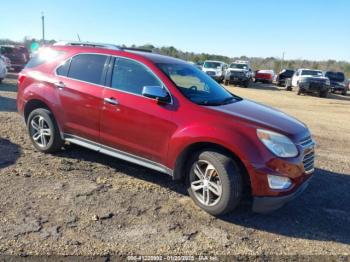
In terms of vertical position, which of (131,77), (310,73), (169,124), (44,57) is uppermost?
(44,57)

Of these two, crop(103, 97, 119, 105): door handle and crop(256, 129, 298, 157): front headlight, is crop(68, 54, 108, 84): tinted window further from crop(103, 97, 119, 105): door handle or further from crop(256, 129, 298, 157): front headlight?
Result: crop(256, 129, 298, 157): front headlight

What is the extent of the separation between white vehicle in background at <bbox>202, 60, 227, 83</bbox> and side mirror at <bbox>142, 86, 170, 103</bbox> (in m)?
27.0

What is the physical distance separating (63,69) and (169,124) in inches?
91.5

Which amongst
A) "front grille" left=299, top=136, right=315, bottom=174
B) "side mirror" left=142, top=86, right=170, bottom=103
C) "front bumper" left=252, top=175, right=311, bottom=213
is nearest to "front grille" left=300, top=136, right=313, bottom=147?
"front grille" left=299, top=136, right=315, bottom=174

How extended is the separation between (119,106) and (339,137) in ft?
23.5

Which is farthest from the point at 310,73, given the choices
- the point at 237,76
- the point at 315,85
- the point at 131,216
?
the point at 131,216

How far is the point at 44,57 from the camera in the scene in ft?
22.0

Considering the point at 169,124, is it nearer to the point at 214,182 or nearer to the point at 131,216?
the point at 214,182

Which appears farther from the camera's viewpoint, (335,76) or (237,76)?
(335,76)

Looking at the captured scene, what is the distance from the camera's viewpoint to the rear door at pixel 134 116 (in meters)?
5.12

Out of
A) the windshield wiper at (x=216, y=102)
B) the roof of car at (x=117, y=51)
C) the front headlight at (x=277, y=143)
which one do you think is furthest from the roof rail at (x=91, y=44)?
the front headlight at (x=277, y=143)

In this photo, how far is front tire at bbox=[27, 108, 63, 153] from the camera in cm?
643

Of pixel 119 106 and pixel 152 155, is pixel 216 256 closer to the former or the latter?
pixel 152 155

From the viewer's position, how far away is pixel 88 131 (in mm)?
5934
